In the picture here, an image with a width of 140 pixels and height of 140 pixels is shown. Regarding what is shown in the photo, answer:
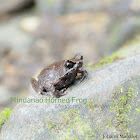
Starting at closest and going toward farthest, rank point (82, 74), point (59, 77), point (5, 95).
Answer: point (59, 77) → point (82, 74) → point (5, 95)

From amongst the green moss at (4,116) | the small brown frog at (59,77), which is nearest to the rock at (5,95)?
the green moss at (4,116)

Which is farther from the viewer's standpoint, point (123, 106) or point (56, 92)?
point (56, 92)

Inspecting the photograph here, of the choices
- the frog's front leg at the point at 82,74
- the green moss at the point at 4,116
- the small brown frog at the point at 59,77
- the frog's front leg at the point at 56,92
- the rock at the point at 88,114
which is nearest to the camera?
the rock at the point at 88,114

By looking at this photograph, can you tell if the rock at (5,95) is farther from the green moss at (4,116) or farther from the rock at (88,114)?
the rock at (88,114)

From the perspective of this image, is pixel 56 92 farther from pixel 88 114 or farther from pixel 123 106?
pixel 123 106

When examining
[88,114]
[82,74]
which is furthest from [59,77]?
[88,114]

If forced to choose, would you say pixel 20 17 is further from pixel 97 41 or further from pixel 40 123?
pixel 40 123

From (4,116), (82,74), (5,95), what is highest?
(5,95)

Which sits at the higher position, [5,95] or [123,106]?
[5,95]

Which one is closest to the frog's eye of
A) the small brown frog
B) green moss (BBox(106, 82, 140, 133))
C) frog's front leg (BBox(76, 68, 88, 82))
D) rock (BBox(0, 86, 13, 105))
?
the small brown frog
